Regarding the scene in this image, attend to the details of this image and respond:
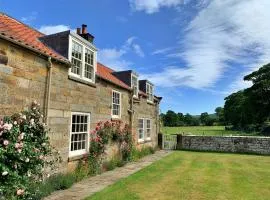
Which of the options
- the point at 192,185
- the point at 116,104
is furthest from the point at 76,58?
the point at 192,185

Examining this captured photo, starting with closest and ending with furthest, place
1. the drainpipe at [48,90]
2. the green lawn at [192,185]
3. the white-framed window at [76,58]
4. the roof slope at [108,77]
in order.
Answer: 1. the green lawn at [192,185]
2. the drainpipe at [48,90]
3. the white-framed window at [76,58]
4. the roof slope at [108,77]

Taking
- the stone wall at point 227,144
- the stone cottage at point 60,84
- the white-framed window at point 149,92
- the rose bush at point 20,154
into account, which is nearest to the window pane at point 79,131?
the stone cottage at point 60,84

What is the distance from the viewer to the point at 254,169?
15.2 m

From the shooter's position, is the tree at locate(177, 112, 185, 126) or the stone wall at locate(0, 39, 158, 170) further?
the tree at locate(177, 112, 185, 126)

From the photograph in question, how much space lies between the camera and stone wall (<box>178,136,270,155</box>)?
24.0m

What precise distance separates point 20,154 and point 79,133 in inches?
210

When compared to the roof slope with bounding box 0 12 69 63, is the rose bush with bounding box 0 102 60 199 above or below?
below

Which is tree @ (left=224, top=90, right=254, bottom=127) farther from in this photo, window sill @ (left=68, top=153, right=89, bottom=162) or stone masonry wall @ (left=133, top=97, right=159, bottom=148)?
window sill @ (left=68, top=153, right=89, bottom=162)

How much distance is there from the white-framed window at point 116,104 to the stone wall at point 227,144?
1244cm

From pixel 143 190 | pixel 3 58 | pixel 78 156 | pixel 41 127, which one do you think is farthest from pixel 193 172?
pixel 3 58

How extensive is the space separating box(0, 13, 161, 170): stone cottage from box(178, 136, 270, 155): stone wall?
37.9ft

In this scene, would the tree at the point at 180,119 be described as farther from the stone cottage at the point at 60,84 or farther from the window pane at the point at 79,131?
the window pane at the point at 79,131

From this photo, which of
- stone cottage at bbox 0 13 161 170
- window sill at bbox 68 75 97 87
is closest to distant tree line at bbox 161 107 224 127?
stone cottage at bbox 0 13 161 170

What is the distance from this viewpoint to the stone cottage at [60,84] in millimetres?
8125
